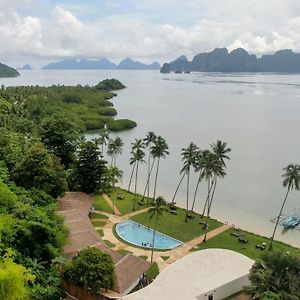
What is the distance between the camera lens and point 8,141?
60.8 m

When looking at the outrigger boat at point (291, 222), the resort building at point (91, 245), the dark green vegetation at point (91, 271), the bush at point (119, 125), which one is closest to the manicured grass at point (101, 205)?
the resort building at point (91, 245)

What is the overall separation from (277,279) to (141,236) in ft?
74.2

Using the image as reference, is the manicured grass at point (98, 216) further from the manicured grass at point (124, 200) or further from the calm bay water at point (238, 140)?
the calm bay water at point (238, 140)

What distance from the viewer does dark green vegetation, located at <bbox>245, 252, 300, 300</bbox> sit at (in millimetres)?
29184

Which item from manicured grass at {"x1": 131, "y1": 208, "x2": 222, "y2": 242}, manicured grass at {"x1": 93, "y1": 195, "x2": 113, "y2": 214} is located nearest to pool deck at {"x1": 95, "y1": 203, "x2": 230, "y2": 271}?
manicured grass at {"x1": 131, "y1": 208, "x2": 222, "y2": 242}

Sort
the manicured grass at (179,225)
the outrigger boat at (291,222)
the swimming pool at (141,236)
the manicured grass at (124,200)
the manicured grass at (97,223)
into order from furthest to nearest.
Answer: the manicured grass at (124,200)
the outrigger boat at (291,222)
the manicured grass at (97,223)
the manicured grass at (179,225)
the swimming pool at (141,236)

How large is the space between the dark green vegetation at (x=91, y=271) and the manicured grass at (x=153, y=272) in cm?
662

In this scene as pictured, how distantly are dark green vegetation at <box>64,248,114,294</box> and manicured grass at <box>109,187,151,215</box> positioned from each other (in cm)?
2295

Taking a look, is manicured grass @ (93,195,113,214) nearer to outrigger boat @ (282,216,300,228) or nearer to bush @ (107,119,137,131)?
outrigger boat @ (282,216,300,228)

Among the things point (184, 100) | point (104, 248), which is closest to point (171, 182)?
point (104, 248)

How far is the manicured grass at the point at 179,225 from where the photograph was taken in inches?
1989

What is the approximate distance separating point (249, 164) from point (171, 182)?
731 inches

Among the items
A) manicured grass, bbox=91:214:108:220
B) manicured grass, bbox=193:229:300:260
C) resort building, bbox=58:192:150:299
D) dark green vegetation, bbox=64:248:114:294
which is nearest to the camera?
dark green vegetation, bbox=64:248:114:294

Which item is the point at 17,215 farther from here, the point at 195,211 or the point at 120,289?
the point at 195,211
